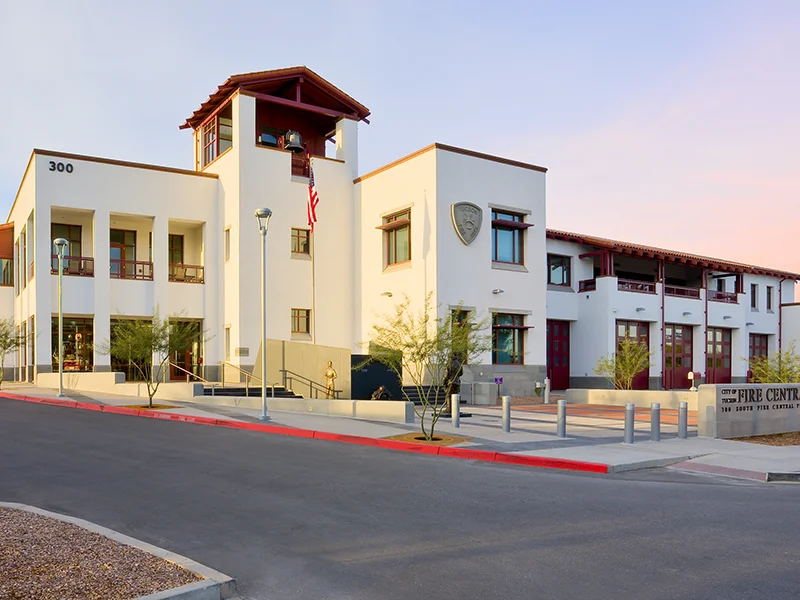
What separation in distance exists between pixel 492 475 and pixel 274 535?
4807 millimetres

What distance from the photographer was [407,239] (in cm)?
2933

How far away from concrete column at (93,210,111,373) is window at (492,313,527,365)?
16442 mm

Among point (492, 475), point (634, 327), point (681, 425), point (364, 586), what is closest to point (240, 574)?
point (364, 586)

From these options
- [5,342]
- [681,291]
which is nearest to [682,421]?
[681,291]

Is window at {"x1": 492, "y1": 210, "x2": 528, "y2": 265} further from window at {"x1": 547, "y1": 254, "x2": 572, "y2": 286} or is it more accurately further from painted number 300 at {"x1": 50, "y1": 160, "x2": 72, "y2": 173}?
painted number 300 at {"x1": 50, "y1": 160, "x2": 72, "y2": 173}

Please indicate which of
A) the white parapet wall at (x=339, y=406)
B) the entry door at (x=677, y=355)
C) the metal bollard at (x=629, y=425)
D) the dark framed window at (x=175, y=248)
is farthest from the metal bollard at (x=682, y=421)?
the dark framed window at (x=175, y=248)

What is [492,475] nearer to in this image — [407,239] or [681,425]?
[681,425]

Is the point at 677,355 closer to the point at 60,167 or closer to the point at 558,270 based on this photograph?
the point at 558,270

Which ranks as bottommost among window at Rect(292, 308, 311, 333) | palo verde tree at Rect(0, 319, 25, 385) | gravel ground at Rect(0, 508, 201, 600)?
gravel ground at Rect(0, 508, 201, 600)

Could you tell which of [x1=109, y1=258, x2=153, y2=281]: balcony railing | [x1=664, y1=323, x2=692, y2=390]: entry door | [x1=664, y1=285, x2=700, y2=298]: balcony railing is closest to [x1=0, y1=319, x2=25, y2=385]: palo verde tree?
[x1=109, y1=258, x2=153, y2=281]: balcony railing

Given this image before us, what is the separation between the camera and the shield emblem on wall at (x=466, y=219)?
28.0 m

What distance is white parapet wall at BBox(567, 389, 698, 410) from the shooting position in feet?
83.6

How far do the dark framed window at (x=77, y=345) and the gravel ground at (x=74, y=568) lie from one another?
26.5m

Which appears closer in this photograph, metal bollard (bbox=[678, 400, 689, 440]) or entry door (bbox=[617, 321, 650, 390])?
metal bollard (bbox=[678, 400, 689, 440])
